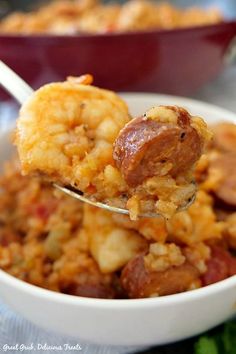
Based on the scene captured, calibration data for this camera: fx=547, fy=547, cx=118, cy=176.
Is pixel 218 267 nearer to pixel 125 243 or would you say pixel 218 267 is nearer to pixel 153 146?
pixel 125 243

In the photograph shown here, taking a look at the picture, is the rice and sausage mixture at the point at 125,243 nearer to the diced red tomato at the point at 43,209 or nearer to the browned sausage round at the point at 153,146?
the diced red tomato at the point at 43,209

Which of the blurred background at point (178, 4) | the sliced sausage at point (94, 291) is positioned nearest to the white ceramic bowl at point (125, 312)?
the sliced sausage at point (94, 291)

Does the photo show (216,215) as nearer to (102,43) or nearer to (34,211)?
(34,211)

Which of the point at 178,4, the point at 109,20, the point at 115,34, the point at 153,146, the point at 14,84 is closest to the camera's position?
the point at 153,146

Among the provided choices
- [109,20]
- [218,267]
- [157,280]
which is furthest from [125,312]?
[109,20]

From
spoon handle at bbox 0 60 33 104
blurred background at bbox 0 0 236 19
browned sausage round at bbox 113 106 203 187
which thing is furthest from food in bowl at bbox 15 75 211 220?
blurred background at bbox 0 0 236 19

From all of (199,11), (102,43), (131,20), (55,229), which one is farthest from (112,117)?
(199,11)

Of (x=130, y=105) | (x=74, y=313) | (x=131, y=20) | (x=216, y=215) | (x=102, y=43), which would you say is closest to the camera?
(x=74, y=313)
